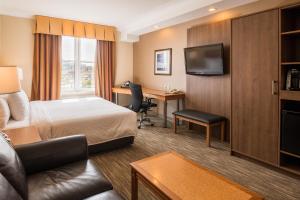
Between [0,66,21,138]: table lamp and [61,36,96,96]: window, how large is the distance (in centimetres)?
293

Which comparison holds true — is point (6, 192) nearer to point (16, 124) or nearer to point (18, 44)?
point (16, 124)

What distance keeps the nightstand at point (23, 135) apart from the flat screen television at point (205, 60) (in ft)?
9.77

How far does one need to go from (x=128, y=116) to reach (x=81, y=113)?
2.37ft

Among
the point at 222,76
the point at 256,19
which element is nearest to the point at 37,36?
the point at 222,76

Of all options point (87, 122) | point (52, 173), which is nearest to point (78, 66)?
point (87, 122)

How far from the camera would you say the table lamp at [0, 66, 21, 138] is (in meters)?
2.48

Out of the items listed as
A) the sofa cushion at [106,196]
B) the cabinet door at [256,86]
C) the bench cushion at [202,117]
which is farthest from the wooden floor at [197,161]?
the sofa cushion at [106,196]

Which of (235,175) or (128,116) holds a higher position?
(128,116)

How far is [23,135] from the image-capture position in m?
2.22

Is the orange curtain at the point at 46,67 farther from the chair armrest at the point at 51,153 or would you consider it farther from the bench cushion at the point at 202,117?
the chair armrest at the point at 51,153

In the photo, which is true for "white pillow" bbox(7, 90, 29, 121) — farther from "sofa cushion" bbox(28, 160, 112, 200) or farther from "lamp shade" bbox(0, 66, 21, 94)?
"sofa cushion" bbox(28, 160, 112, 200)

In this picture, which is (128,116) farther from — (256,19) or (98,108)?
(256,19)

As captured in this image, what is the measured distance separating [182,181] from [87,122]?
180 cm

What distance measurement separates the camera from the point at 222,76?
3752mm
